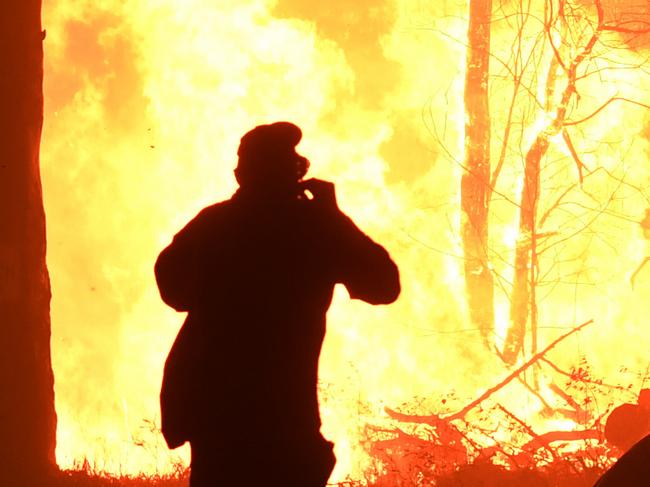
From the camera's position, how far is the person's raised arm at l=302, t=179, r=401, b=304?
2816 millimetres

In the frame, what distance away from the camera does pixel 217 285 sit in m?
2.85

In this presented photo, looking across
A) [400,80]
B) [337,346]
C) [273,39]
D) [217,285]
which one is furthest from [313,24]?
[217,285]

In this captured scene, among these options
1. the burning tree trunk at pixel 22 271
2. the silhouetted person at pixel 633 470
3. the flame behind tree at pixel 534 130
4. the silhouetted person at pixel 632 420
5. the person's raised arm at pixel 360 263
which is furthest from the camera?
the flame behind tree at pixel 534 130

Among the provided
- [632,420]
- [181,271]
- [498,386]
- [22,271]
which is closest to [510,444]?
[498,386]

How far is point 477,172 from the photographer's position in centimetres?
945

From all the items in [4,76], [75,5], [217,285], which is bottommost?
[217,285]

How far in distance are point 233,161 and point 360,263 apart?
759cm

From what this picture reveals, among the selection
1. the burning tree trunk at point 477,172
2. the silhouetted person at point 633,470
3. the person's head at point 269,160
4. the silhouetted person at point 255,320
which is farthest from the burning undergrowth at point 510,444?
the person's head at point 269,160

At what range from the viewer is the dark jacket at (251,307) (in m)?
2.84

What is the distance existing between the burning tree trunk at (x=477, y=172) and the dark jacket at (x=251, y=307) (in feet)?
22.0

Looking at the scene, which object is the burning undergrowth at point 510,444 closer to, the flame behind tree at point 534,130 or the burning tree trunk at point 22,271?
the flame behind tree at point 534,130

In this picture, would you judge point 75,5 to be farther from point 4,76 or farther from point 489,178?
point 489,178

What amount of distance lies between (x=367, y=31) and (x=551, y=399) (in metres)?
5.29

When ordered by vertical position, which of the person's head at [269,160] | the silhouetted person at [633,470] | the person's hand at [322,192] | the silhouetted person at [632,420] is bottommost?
the silhouetted person at [633,470]
